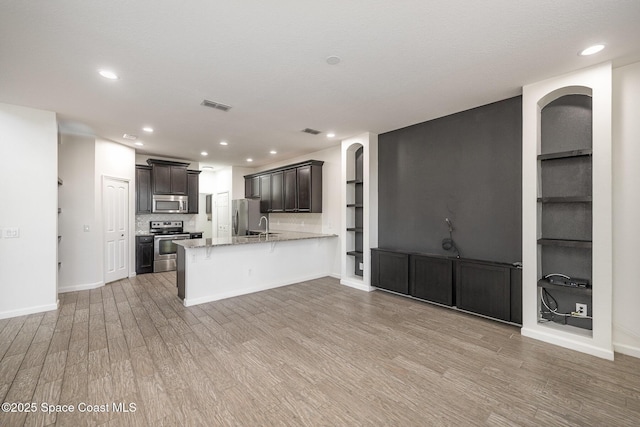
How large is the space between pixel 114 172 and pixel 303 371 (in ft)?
17.9

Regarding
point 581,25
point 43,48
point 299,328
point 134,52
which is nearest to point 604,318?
point 581,25

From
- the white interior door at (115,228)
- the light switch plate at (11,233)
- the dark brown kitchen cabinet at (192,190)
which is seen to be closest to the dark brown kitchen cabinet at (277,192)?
the dark brown kitchen cabinet at (192,190)

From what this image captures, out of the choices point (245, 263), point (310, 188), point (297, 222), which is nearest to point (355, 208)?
point (310, 188)

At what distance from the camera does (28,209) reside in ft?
12.4

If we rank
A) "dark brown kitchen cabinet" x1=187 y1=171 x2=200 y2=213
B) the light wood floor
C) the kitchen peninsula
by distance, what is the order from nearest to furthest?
1. the light wood floor
2. the kitchen peninsula
3. "dark brown kitchen cabinet" x1=187 y1=171 x2=200 y2=213

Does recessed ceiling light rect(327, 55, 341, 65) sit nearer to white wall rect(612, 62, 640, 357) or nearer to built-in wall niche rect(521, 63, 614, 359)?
built-in wall niche rect(521, 63, 614, 359)

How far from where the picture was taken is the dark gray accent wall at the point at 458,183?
3.56 meters

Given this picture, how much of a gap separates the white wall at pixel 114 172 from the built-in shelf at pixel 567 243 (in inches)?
269

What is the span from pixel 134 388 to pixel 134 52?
110 inches

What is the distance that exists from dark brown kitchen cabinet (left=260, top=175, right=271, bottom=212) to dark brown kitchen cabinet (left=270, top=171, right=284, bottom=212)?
5.5 inches

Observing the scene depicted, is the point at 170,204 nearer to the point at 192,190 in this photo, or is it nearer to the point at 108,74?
the point at 192,190

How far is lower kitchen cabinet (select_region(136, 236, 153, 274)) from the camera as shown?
6.18 meters

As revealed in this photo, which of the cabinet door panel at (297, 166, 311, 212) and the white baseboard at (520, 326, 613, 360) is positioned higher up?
the cabinet door panel at (297, 166, 311, 212)

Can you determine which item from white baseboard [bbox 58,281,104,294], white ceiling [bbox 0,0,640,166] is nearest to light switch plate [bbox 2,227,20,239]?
white baseboard [bbox 58,281,104,294]
